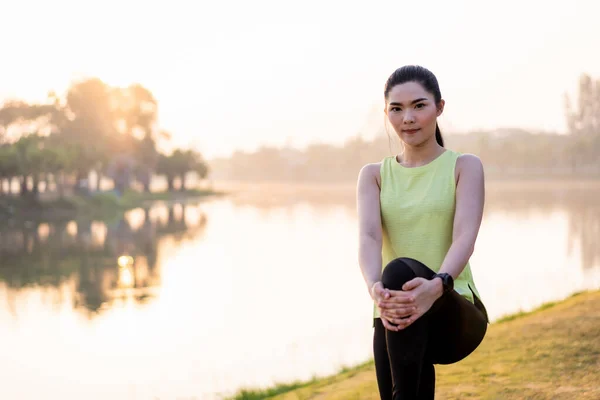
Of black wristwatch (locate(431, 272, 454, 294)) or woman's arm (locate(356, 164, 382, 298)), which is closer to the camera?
black wristwatch (locate(431, 272, 454, 294))

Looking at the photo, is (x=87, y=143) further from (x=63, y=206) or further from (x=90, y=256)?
(x=90, y=256)

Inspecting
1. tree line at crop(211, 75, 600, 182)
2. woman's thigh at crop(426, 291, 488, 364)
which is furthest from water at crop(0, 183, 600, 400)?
tree line at crop(211, 75, 600, 182)

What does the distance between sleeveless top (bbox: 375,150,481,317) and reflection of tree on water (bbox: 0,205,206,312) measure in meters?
8.87

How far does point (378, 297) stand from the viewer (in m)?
1.83

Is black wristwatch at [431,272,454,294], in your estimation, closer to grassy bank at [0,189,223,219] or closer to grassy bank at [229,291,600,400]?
grassy bank at [229,291,600,400]

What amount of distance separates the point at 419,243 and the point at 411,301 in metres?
0.30

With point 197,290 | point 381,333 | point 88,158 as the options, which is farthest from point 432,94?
point 88,158

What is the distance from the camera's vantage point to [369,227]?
2043 mm

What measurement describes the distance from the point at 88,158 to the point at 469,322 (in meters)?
33.3

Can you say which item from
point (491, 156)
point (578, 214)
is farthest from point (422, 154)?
point (491, 156)

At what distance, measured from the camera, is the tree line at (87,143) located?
2970 centimetres

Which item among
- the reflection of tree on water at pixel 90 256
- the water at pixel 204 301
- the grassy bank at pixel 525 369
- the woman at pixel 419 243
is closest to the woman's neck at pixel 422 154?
the woman at pixel 419 243

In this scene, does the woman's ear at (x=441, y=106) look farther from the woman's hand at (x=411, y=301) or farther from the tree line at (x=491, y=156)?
the tree line at (x=491, y=156)

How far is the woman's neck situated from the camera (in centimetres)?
206
